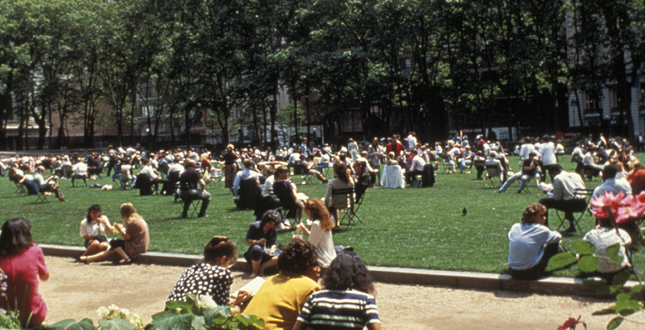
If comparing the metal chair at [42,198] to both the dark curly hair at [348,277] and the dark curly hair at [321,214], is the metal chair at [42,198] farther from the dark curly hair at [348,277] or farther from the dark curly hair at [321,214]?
the dark curly hair at [348,277]

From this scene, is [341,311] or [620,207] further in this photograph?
[341,311]

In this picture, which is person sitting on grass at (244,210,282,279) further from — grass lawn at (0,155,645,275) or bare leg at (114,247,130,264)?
bare leg at (114,247,130,264)

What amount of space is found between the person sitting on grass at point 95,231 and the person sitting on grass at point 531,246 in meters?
7.44

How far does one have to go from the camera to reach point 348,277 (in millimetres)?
4922

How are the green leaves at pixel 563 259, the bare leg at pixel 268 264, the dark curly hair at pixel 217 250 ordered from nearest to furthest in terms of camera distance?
1. the green leaves at pixel 563 259
2. the dark curly hair at pixel 217 250
3. the bare leg at pixel 268 264

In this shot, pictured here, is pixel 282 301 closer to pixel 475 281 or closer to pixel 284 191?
pixel 475 281

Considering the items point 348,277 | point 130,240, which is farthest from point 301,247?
point 130,240

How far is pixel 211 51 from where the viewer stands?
49.4 m

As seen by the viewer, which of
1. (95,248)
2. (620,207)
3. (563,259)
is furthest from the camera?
(95,248)

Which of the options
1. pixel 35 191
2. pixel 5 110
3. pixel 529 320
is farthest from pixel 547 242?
pixel 5 110

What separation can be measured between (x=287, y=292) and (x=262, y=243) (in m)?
5.42

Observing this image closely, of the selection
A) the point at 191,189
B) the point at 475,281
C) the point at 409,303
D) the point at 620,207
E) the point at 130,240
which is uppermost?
the point at 620,207

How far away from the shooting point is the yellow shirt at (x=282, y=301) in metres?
5.20

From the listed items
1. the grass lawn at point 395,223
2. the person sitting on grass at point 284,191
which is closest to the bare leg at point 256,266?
the grass lawn at point 395,223
